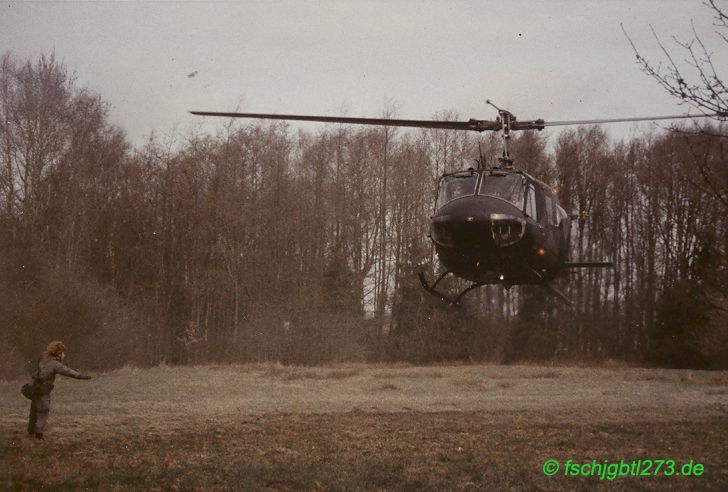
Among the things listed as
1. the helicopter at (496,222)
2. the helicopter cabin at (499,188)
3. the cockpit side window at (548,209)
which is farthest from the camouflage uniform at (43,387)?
the cockpit side window at (548,209)

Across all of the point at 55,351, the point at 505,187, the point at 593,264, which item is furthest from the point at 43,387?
the point at 593,264

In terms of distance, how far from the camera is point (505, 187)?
1138 centimetres

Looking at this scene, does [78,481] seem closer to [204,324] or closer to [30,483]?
[30,483]

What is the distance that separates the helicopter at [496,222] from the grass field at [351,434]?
2.99 m

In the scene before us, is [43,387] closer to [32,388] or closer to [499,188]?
[32,388]

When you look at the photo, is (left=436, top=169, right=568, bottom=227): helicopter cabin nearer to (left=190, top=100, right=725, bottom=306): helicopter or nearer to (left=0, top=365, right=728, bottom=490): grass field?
(left=190, top=100, right=725, bottom=306): helicopter

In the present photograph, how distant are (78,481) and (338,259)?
28078 mm

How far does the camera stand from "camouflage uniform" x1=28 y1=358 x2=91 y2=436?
11.6 m

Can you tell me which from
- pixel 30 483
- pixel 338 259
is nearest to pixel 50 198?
pixel 338 259

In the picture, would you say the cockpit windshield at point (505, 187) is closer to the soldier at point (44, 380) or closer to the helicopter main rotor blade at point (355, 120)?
the helicopter main rotor blade at point (355, 120)

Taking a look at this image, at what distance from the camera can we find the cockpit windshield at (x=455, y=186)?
37.4ft

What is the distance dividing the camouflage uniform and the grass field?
1.20 ft

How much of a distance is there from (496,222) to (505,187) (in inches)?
35.0

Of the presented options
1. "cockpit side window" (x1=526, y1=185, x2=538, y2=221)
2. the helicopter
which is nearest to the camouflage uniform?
the helicopter
